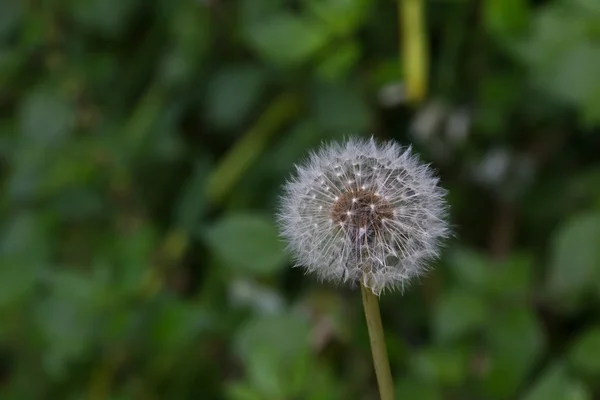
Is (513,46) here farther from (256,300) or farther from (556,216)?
(256,300)

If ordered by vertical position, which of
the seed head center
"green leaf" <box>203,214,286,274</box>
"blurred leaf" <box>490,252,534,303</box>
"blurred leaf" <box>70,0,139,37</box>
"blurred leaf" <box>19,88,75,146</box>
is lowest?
the seed head center

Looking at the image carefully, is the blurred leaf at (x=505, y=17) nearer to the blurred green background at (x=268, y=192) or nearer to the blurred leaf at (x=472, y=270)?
the blurred green background at (x=268, y=192)

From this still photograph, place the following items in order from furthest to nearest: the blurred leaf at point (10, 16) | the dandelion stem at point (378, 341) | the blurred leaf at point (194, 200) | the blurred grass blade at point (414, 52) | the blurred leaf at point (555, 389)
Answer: the blurred leaf at point (10, 16)
the blurred leaf at point (194, 200)
the blurred grass blade at point (414, 52)
the blurred leaf at point (555, 389)
the dandelion stem at point (378, 341)

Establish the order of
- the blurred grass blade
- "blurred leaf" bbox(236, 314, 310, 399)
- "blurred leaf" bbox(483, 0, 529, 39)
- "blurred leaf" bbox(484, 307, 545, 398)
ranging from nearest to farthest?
"blurred leaf" bbox(236, 314, 310, 399)
"blurred leaf" bbox(484, 307, 545, 398)
"blurred leaf" bbox(483, 0, 529, 39)
the blurred grass blade

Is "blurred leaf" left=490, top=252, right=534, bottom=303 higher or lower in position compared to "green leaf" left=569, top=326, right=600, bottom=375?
higher

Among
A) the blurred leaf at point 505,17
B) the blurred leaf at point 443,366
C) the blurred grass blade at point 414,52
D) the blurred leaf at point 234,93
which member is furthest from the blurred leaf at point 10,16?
the blurred leaf at point 443,366

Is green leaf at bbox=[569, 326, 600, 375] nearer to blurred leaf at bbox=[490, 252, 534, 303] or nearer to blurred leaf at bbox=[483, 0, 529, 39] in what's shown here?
blurred leaf at bbox=[490, 252, 534, 303]

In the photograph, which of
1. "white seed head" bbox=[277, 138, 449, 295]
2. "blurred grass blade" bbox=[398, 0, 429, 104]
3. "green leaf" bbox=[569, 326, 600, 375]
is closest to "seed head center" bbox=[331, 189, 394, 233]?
"white seed head" bbox=[277, 138, 449, 295]

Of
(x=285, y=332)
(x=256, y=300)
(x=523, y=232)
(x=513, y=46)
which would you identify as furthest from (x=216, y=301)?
(x=513, y=46)
